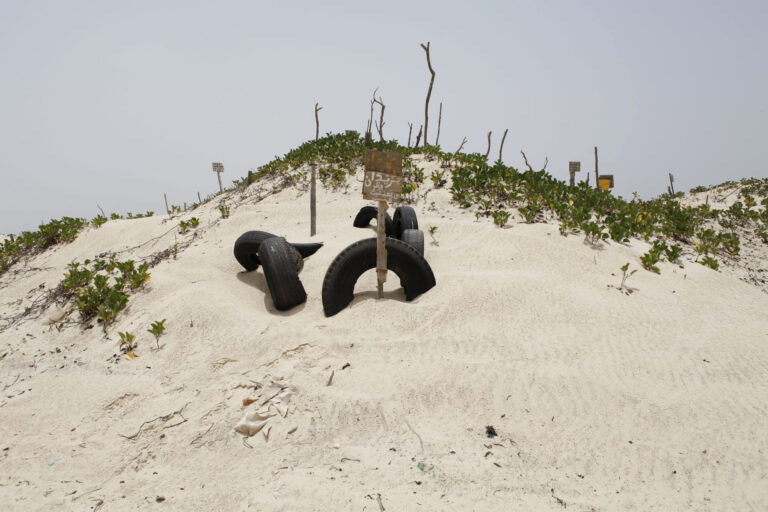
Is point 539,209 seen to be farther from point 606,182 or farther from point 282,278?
point 282,278

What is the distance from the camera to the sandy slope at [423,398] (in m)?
2.71

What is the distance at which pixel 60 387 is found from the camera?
15.3 feet

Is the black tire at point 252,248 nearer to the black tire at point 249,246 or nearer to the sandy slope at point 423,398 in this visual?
the black tire at point 249,246

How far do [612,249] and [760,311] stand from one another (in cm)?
218

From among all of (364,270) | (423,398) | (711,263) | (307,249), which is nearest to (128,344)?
(364,270)

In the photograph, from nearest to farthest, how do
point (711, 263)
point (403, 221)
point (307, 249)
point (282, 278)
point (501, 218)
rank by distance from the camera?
point (282, 278) → point (711, 263) → point (403, 221) → point (307, 249) → point (501, 218)

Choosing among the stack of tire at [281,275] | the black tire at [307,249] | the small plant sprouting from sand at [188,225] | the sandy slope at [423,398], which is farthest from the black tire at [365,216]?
the small plant sprouting from sand at [188,225]

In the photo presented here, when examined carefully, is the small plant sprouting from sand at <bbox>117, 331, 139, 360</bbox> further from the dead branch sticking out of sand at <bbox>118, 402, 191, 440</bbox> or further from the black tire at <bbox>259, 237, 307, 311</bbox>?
the black tire at <bbox>259, 237, 307, 311</bbox>

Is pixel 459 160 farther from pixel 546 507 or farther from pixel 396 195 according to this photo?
pixel 546 507

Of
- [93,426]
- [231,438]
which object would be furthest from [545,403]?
[93,426]

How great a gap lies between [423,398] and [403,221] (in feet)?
15.0

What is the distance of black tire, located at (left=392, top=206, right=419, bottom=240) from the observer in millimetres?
7684

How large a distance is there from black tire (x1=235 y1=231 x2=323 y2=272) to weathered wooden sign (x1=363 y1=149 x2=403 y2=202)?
91.2 inches

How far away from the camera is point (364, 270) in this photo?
230 inches
